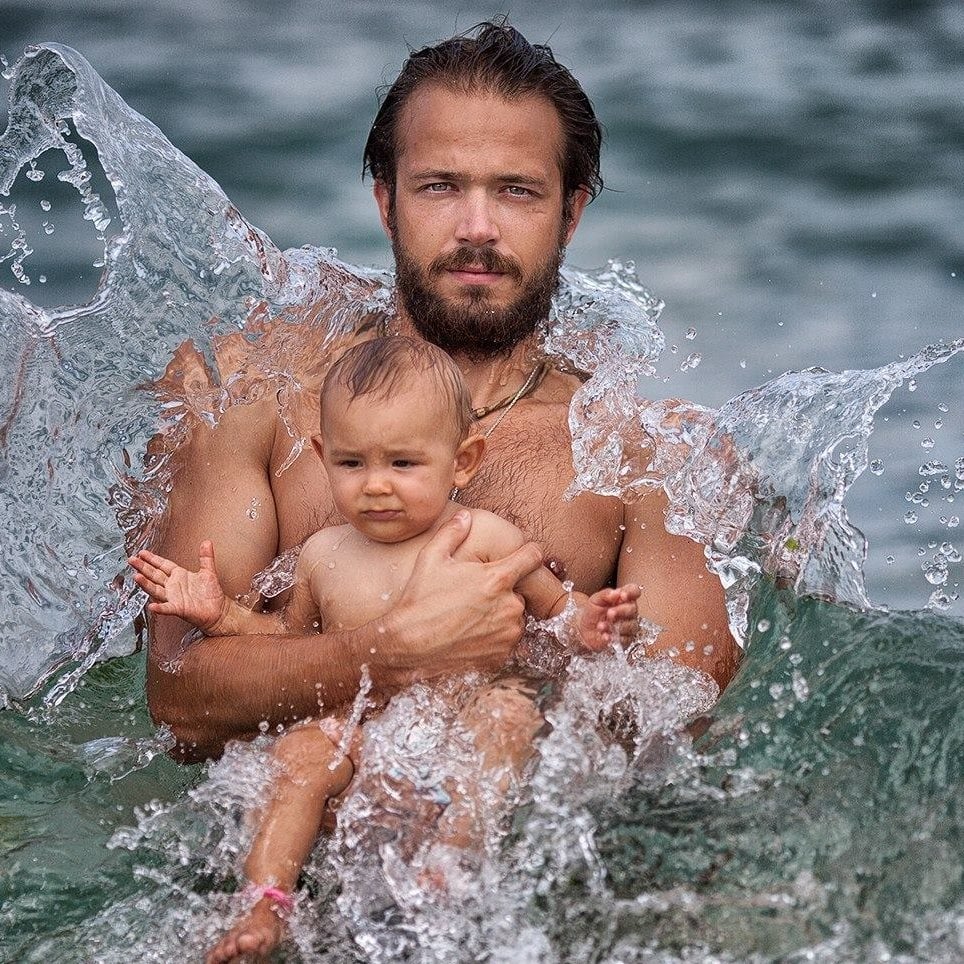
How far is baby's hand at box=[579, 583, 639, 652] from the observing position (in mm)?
3451

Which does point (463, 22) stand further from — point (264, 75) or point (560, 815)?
point (560, 815)

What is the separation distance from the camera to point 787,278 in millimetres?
8078

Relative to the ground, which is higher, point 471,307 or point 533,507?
point 471,307

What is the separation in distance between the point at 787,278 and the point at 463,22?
225 cm

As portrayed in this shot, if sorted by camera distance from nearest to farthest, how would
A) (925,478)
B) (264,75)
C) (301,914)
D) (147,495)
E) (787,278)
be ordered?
(301,914)
(147,495)
(925,478)
(787,278)
(264,75)

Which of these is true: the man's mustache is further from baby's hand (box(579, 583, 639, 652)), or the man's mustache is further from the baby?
baby's hand (box(579, 583, 639, 652))

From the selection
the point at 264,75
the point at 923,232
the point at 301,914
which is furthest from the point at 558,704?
the point at 264,75

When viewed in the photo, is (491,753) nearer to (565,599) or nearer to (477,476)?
(565,599)

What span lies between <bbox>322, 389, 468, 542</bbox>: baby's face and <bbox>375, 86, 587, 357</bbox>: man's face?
0.79 metres

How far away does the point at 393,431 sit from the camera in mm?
3381

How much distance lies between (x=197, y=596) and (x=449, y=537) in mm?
524

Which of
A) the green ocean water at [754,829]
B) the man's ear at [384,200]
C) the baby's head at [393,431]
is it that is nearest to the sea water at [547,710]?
the green ocean water at [754,829]

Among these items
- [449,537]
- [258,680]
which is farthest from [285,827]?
[449,537]

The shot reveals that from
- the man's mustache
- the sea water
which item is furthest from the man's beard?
the sea water
